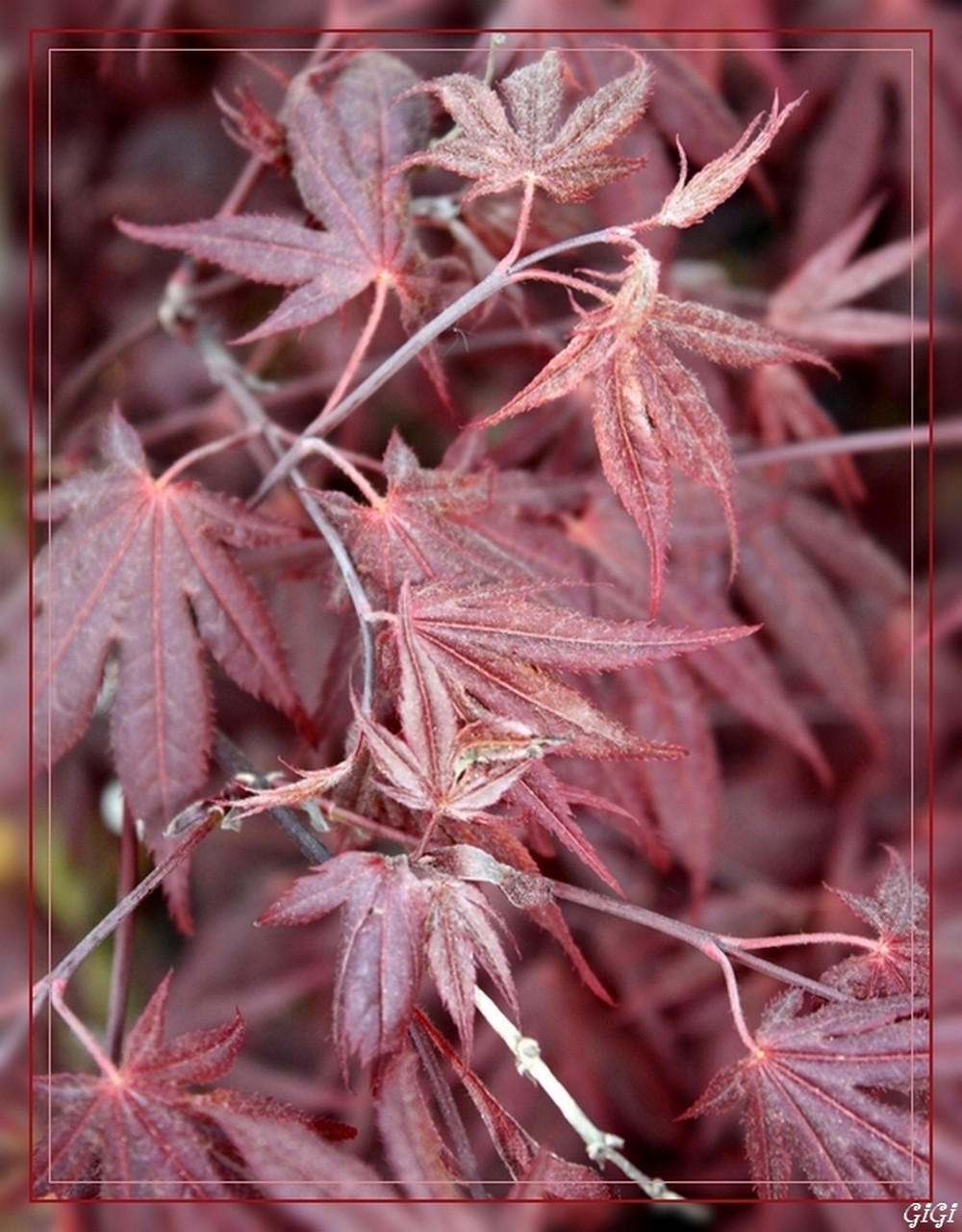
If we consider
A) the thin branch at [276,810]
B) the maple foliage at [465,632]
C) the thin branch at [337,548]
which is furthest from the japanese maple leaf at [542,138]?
the thin branch at [276,810]

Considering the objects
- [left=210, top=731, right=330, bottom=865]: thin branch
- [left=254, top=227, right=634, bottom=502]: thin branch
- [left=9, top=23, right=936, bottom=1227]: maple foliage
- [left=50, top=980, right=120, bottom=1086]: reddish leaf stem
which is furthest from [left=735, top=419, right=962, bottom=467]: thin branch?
[left=50, top=980, right=120, bottom=1086]: reddish leaf stem

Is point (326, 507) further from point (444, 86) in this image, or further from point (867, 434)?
point (867, 434)

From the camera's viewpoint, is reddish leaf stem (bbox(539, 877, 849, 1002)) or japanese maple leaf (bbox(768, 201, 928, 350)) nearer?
reddish leaf stem (bbox(539, 877, 849, 1002))

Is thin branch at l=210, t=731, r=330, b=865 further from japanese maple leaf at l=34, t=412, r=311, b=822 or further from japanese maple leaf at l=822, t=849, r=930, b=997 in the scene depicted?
japanese maple leaf at l=822, t=849, r=930, b=997

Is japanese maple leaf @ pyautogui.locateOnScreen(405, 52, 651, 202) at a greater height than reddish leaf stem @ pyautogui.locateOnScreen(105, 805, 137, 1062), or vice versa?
japanese maple leaf @ pyautogui.locateOnScreen(405, 52, 651, 202)

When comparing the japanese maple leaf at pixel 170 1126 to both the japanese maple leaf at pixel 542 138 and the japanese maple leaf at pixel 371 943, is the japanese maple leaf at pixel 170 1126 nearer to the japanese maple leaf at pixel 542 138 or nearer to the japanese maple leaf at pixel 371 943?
the japanese maple leaf at pixel 371 943

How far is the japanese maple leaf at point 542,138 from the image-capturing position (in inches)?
17.7

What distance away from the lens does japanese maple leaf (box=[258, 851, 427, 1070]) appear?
16.6 inches

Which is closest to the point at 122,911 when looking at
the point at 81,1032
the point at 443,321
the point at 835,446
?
the point at 81,1032

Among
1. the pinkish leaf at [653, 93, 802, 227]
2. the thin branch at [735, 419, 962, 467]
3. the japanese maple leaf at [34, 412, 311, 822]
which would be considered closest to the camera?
the pinkish leaf at [653, 93, 802, 227]

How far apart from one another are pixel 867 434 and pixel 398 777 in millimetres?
390

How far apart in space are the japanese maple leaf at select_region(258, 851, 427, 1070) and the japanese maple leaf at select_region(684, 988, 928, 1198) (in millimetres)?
158

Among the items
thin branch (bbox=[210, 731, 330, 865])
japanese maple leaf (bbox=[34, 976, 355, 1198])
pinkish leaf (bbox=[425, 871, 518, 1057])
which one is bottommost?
japanese maple leaf (bbox=[34, 976, 355, 1198])

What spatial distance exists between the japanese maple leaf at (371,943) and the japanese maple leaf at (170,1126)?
82 mm
